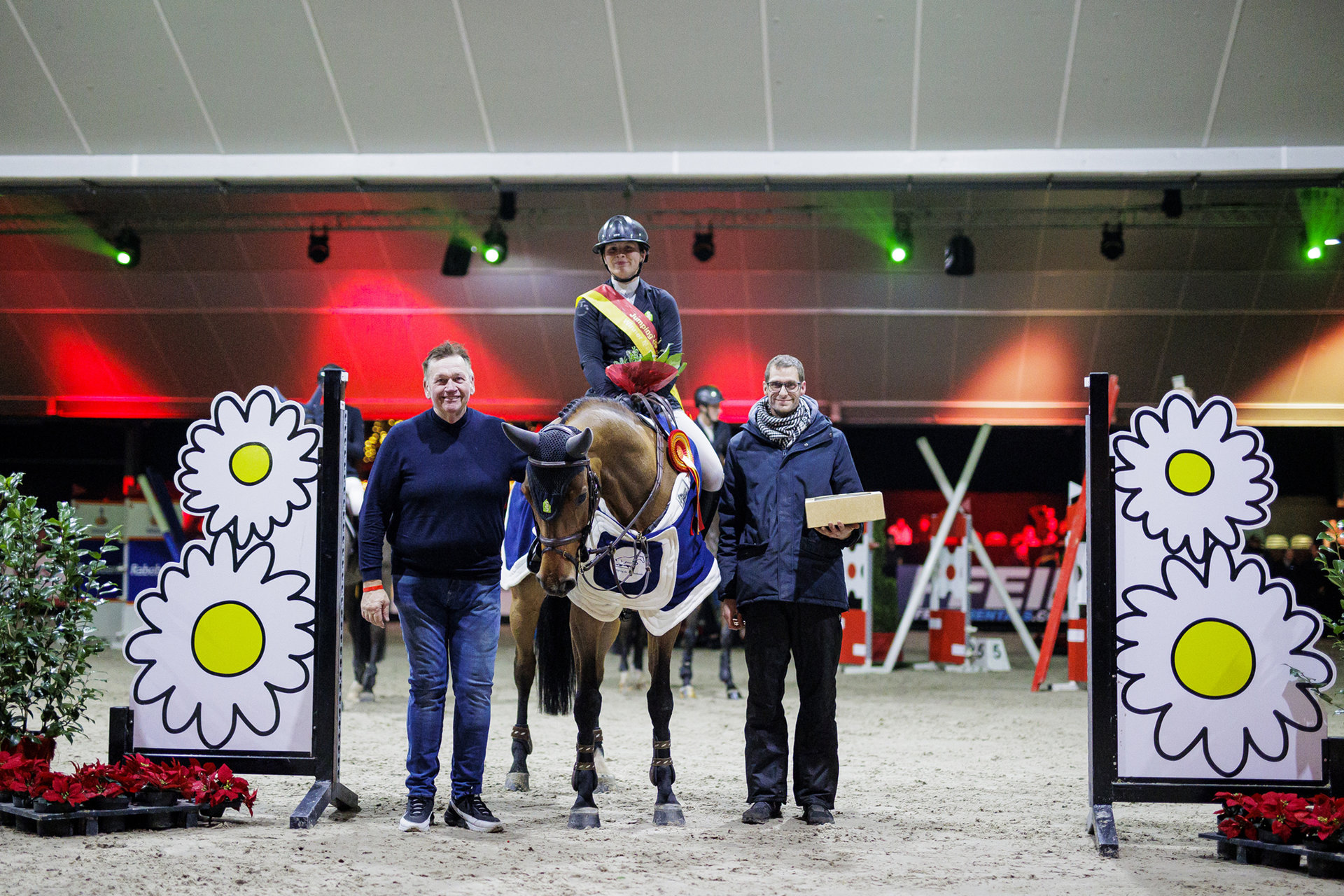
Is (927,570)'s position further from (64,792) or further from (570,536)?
(64,792)

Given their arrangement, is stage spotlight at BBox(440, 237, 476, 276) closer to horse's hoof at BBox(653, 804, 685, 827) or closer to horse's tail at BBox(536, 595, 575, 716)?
A: horse's tail at BBox(536, 595, 575, 716)

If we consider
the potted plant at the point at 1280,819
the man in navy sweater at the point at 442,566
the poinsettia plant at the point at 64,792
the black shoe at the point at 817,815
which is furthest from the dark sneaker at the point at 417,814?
the potted plant at the point at 1280,819

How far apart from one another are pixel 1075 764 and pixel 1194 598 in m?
2.10

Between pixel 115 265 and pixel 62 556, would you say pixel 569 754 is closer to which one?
pixel 62 556

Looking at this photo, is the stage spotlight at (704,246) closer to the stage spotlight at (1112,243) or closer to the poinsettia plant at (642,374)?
the stage spotlight at (1112,243)

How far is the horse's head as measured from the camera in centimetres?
419

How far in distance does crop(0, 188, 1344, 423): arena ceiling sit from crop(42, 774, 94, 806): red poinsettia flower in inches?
326

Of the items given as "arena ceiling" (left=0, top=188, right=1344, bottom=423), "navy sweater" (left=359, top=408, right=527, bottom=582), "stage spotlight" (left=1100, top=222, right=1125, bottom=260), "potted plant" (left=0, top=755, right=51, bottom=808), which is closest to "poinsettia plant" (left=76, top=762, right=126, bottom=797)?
"potted plant" (left=0, top=755, right=51, bottom=808)

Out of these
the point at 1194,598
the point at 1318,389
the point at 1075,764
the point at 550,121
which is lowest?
the point at 1075,764

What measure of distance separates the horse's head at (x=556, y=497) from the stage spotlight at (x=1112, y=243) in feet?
28.5

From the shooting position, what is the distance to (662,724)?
488 centimetres

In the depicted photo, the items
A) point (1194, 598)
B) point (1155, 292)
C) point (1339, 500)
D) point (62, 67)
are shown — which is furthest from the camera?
point (1339, 500)

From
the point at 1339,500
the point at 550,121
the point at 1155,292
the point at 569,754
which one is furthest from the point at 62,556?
the point at 1339,500

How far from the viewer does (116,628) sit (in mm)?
13148
